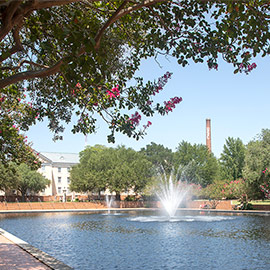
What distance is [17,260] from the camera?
30.2ft

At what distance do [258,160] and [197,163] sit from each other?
124 ft

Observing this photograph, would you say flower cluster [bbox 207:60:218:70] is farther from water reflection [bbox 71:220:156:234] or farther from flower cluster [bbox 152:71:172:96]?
water reflection [bbox 71:220:156:234]

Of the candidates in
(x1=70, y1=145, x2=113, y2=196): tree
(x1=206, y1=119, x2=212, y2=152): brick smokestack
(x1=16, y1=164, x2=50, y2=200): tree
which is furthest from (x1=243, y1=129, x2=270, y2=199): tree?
(x1=206, y1=119, x2=212, y2=152): brick smokestack

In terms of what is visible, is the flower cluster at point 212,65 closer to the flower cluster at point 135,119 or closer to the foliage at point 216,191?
the flower cluster at point 135,119

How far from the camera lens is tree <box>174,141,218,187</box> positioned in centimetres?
6894

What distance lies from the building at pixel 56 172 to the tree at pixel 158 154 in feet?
61.9

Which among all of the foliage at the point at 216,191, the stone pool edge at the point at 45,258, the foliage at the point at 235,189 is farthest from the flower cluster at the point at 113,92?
the foliage at the point at 216,191

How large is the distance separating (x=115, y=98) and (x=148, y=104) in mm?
1103

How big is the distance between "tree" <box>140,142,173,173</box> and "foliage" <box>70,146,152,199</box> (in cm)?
2960

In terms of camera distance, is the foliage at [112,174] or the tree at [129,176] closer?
the tree at [129,176]

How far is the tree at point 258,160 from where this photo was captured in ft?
106

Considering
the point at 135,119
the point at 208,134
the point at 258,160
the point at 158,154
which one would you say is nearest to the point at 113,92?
the point at 135,119

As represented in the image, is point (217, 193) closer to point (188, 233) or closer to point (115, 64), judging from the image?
point (188, 233)

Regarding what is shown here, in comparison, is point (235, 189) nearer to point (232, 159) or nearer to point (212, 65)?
point (212, 65)
